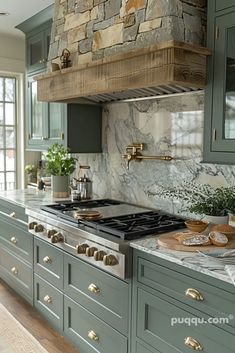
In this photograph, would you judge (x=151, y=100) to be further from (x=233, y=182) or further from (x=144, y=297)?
(x=144, y=297)

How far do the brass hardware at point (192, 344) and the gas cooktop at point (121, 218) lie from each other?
1.93 feet

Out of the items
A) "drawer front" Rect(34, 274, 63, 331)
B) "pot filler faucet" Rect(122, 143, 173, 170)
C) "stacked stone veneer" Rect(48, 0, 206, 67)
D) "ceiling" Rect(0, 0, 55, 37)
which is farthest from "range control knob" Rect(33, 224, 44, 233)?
"ceiling" Rect(0, 0, 55, 37)

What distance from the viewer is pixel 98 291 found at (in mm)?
2209

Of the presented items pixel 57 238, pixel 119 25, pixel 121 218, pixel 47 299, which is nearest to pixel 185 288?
pixel 121 218

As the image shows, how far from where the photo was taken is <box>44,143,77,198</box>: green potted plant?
134 inches

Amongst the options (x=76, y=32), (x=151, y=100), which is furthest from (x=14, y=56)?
(x=151, y=100)

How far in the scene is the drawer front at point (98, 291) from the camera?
2049 millimetres

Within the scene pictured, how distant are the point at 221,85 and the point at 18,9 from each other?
94.2 inches

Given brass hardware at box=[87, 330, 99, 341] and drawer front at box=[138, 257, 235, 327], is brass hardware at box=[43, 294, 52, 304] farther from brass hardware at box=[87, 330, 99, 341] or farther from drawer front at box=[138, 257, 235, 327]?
drawer front at box=[138, 257, 235, 327]

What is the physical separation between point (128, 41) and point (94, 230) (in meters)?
1.20

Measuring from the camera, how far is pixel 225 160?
6.59ft

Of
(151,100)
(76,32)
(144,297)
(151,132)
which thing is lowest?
(144,297)

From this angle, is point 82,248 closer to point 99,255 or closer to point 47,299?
point 99,255

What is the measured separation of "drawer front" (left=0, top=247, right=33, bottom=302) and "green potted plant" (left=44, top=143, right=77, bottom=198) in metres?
0.70
